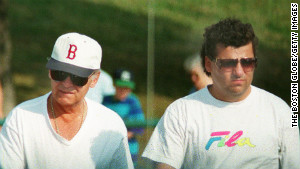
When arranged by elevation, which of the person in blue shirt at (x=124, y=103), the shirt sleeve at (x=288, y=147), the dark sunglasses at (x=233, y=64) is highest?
the dark sunglasses at (x=233, y=64)

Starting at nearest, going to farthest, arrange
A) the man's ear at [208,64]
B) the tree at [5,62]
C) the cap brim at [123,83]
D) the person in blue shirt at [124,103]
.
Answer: the man's ear at [208,64] < the person in blue shirt at [124,103] < the cap brim at [123,83] < the tree at [5,62]

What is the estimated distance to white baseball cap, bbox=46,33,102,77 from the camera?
3.32 m

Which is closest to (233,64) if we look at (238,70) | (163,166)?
(238,70)

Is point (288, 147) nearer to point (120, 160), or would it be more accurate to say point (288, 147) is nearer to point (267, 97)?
point (267, 97)

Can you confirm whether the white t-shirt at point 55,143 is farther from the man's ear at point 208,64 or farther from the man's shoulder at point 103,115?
the man's ear at point 208,64

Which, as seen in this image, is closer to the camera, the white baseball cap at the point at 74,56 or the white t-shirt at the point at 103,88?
the white baseball cap at the point at 74,56

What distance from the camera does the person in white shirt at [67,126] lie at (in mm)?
3244

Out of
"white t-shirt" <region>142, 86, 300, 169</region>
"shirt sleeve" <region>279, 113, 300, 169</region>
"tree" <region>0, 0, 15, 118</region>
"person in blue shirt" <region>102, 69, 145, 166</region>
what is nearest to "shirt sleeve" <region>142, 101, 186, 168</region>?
"white t-shirt" <region>142, 86, 300, 169</region>

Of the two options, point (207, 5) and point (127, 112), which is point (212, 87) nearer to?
point (127, 112)

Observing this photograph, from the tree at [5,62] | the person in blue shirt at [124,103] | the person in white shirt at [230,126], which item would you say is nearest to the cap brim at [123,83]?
the person in blue shirt at [124,103]

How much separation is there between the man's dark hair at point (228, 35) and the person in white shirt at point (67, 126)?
0.60 meters

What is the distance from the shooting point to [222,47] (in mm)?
3320

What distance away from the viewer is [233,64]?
3.27 meters

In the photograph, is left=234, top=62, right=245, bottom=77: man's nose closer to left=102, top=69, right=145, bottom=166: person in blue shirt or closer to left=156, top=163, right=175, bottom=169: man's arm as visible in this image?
left=156, top=163, right=175, bottom=169: man's arm
